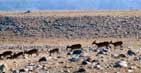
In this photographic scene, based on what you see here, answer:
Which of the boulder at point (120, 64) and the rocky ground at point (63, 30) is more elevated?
the boulder at point (120, 64)

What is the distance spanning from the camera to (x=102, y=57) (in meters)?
27.1

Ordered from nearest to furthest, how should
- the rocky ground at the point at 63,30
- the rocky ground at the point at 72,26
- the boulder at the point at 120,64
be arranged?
the boulder at the point at 120,64, the rocky ground at the point at 63,30, the rocky ground at the point at 72,26

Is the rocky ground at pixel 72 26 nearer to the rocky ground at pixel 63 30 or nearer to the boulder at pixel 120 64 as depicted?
the rocky ground at pixel 63 30

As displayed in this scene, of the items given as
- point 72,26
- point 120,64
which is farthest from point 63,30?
point 120,64

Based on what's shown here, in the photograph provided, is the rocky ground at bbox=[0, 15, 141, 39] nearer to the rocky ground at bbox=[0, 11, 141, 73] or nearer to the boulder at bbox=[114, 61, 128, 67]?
the rocky ground at bbox=[0, 11, 141, 73]

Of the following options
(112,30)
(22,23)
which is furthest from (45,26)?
(112,30)

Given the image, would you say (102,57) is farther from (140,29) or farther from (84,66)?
(140,29)

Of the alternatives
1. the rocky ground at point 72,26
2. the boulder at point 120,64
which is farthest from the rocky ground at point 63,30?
the boulder at point 120,64

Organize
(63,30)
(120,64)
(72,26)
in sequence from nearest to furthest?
(120,64)
(63,30)
(72,26)

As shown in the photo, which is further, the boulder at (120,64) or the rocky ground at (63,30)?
the rocky ground at (63,30)

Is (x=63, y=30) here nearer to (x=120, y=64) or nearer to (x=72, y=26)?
(x=72, y=26)

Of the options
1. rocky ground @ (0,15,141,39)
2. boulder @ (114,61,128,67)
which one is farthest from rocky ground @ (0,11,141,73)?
boulder @ (114,61,128,67)

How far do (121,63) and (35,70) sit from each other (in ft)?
12.0

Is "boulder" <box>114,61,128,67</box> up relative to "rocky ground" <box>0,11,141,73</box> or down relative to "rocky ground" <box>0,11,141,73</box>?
up
